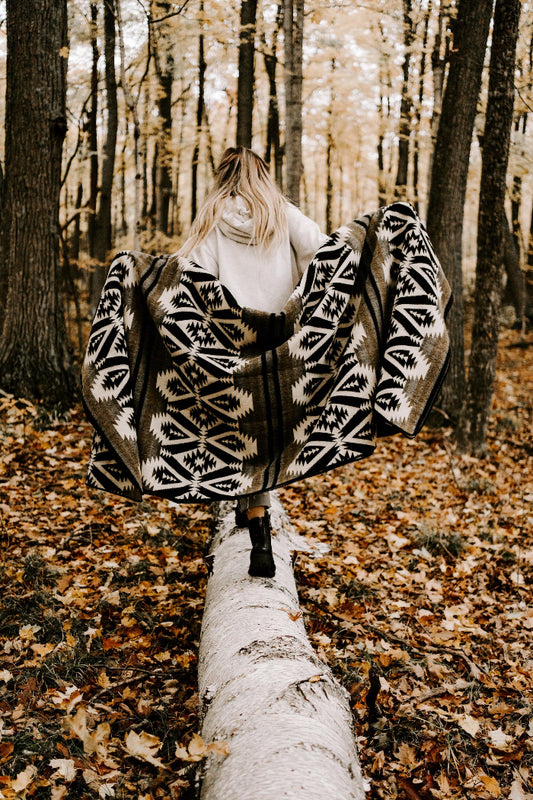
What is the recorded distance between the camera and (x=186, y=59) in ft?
58.1

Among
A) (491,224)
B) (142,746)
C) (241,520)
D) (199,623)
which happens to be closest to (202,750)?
Result: (142,746)

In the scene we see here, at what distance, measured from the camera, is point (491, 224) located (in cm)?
665

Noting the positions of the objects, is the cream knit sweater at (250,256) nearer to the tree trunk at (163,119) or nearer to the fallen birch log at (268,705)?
the fallen birch log at (268,705)

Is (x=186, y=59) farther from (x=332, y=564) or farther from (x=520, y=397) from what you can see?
(x=332, y=564)

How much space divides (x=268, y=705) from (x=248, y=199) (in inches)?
103

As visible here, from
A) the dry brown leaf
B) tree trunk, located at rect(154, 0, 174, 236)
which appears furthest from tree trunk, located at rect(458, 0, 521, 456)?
tree trunk, located at rect(154, 0, 174, 236)

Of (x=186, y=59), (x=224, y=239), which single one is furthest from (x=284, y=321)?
(x=186, y=59)

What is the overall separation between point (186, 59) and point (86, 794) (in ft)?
62.8

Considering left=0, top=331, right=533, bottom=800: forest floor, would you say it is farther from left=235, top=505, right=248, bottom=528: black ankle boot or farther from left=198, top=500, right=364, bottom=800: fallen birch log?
left=235, top=505, right=248, bottom=528: black ankle boot

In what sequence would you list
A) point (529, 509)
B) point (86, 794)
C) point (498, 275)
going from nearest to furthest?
point (86, 794) < point (529, 509) < point (498, 275)

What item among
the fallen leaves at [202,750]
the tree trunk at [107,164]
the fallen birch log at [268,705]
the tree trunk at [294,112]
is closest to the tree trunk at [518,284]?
the tree trunk at [294,112]

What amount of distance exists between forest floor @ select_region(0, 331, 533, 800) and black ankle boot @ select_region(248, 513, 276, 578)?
0.64 metres

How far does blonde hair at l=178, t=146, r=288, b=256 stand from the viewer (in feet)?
11.4

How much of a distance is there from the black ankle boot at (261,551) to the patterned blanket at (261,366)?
0.39 meters
